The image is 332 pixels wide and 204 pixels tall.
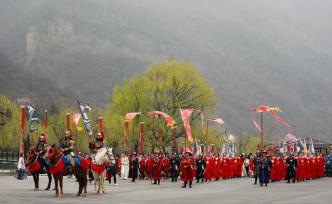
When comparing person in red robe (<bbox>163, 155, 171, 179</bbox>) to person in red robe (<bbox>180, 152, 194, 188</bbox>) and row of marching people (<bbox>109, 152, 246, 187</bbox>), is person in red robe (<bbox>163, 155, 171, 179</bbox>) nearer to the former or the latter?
row of marching people (<bbox>109, 152, 246, 187</bbox>)

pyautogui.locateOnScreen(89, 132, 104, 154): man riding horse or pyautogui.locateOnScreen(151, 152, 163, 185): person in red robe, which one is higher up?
pyautogui.locateOnScreen(89, 132, 104, 154): man riding horse

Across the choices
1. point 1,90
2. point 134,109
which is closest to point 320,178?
point 134,109

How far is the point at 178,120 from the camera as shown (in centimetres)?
7044

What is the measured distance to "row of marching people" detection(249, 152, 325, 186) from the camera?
1380 inches

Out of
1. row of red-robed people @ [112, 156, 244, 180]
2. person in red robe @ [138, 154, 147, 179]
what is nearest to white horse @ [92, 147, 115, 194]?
row of red-robed people @ [112, 156, 244, 180]

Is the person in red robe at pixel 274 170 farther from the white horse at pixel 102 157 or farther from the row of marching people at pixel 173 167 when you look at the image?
the white horse at pixel 102 157

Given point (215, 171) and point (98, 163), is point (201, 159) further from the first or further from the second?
point (98, 163)

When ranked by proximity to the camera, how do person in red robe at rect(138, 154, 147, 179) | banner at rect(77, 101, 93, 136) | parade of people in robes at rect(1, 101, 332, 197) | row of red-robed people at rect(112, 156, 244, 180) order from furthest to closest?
person in red robe at rect(138, 154, 147, 179) < row of red-robed people at rect(112, 156, 244, 180) < banner at rect(77, 101, 93, 136) < parade of people in robes at rect(1, 101, 332, 197)

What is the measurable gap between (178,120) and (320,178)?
93.8ft

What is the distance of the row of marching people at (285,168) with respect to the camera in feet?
115

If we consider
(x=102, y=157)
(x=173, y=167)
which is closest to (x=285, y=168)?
(x=173, y=167)

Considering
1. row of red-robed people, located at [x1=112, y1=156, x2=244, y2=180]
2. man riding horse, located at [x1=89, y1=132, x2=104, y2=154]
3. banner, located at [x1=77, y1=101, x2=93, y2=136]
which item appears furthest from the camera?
row of red-robed people, located at [x1=112, y1=156, x2=244, y2=180]

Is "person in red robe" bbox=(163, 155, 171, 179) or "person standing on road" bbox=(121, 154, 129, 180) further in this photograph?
"person standing on road" bbox=(121, 154, 129, 180)

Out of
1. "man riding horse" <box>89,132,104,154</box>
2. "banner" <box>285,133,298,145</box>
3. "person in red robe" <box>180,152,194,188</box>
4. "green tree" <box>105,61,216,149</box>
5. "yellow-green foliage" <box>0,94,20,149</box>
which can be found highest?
"green tree" <box>105,61,216,149</box>
